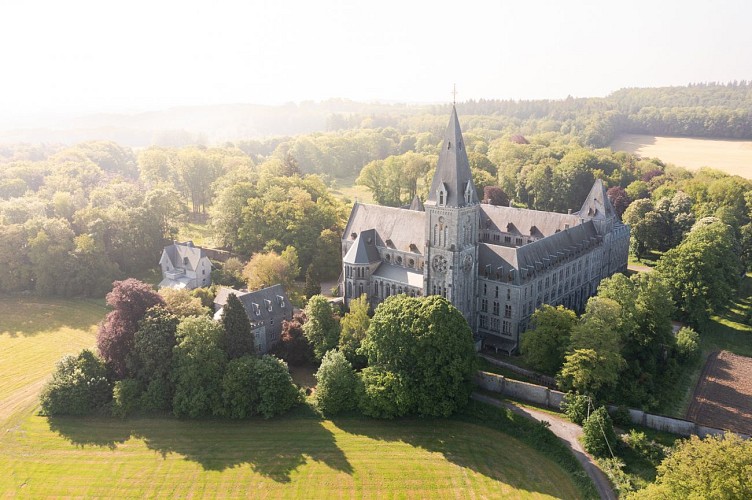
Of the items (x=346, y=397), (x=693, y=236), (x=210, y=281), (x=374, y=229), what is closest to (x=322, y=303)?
(x=346, y=397)

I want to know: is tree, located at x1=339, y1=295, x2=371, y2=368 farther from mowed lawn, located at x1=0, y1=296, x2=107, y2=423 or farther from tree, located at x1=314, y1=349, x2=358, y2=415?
mowed lawn, located at x1=0, y1=296, x2=107, y2=423

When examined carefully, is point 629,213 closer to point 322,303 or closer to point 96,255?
point 322,303

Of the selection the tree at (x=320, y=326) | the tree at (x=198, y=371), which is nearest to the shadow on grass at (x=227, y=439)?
the tree at (x=198, y=371)

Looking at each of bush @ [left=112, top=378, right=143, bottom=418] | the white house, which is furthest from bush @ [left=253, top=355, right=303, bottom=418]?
the white house


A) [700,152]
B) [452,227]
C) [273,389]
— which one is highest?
[452,227]

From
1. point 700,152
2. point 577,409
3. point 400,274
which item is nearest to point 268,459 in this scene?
point 577,409

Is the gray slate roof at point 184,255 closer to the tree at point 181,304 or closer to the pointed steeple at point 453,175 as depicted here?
the tree at point 181,304

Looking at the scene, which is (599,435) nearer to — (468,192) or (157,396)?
(468,192)
